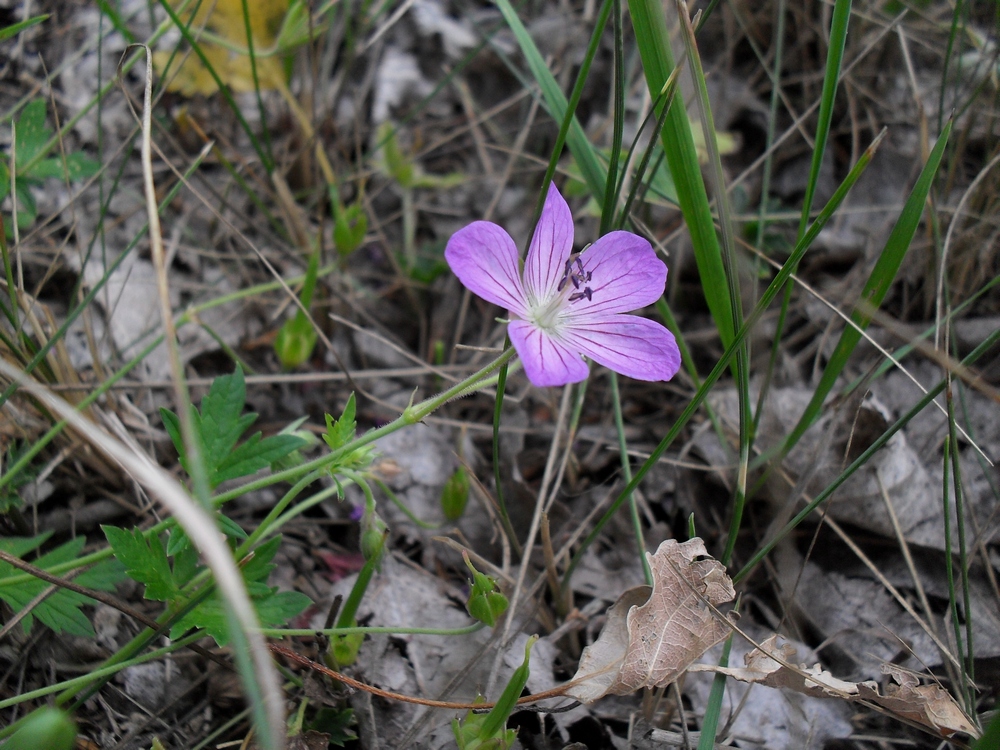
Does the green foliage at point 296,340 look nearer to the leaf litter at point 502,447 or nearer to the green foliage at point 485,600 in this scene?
the leaf litter at point 502,447

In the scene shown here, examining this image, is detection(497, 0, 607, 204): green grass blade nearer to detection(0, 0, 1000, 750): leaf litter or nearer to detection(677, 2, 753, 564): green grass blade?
detection(677, 2, 753, 564): green grass blade

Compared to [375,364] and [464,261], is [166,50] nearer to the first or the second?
[375,364]

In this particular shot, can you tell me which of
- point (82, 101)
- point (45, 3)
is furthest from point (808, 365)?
point (45, 3)

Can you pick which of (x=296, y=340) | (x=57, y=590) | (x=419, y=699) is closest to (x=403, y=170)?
(x=296, y=340)

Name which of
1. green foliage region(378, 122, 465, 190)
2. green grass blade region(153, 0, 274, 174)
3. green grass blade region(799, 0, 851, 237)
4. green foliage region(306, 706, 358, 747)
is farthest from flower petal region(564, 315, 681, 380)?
green foliage region(378, 122, 465, 190)

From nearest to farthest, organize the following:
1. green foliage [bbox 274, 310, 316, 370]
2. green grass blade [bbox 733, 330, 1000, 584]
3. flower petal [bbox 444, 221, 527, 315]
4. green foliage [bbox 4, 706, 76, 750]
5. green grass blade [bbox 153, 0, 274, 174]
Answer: green foliage [bbox 4, 706, 76, 750]
flower petal [bbox 444, 221, 527, 315]
green grass blade [bbox 733, 330, 1000, 584]
green grass blade [bbox 153, 0, 274, 174]
green foliage [bbox 274, 310, 316, 370]

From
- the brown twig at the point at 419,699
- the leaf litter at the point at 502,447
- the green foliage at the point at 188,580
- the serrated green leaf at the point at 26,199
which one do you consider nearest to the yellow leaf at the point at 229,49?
the leaf litter at the point at 502,447
